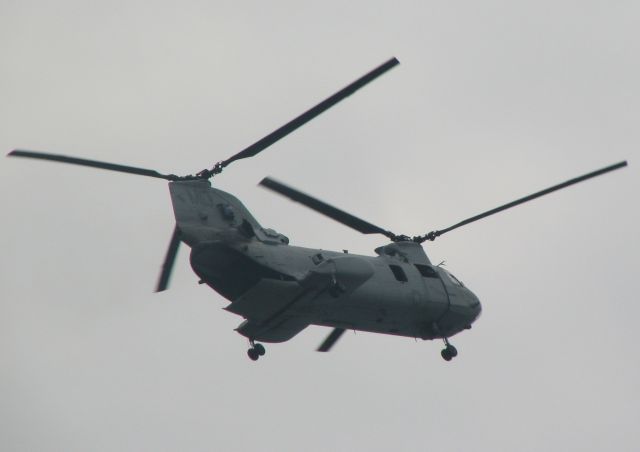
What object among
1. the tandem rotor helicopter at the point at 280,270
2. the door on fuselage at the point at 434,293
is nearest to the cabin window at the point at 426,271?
the door on fuselage at the point at 434,293

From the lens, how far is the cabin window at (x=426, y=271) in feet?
121

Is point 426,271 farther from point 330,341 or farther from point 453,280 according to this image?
point 330,341

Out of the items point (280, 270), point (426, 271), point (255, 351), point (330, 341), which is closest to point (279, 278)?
point (280, 270)

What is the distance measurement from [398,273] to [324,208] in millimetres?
3342

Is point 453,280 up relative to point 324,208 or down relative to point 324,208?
down

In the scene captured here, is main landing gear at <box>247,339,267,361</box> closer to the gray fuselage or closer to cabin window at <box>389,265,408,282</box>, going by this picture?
the gray fuselage

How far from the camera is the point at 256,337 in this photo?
33.8m

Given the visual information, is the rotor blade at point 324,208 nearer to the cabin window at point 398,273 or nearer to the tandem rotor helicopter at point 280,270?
the tandem rotor helicopter at point 280,270

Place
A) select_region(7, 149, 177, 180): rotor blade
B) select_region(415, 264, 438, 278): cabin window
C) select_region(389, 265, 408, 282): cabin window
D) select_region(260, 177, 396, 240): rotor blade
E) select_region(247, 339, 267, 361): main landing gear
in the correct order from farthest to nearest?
select_region(415, 264, 438, 278): cabin window, select_region(389, 265, 408, 282): cabin window, select_region(247, 339, 267, 361): main landing gear, select_region(260, 177, 396, 240): rotor blade, select_region(7, 149, 177, 180): rotor blade

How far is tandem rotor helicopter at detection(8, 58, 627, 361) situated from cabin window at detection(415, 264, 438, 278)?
38.5 inches

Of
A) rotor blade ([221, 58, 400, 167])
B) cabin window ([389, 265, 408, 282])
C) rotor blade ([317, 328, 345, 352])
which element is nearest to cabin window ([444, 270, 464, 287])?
cabin window ([389, 265, 408, 282])

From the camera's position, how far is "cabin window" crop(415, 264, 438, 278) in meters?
36.8

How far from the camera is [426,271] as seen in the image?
121 feet

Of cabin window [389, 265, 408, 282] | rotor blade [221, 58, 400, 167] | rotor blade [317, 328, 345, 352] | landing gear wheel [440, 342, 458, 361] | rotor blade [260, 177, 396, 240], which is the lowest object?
landing gear wheel [440, 342, 458, 361]
